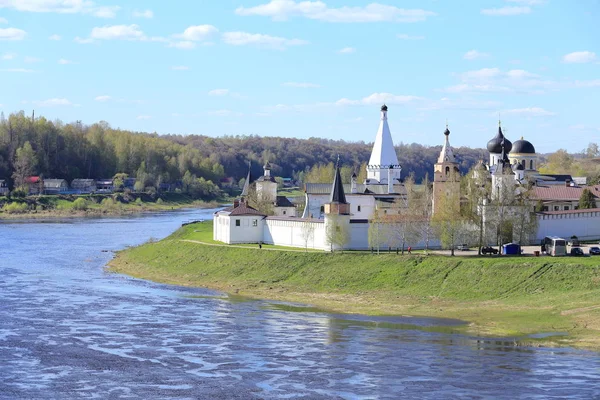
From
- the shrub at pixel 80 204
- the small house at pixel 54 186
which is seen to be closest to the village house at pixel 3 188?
the small house at pixel 54 186

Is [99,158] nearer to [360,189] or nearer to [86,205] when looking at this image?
[86,205]

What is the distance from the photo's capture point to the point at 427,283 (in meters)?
39.3

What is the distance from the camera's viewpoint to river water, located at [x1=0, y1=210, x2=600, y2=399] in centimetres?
2358

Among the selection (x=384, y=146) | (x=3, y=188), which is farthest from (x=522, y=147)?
(x=3, y=188)

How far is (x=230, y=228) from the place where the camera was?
51.8 metres

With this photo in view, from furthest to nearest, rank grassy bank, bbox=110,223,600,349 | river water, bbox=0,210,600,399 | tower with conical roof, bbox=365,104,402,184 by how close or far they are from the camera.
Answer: tower with conical roof, bbox=365,104,402,184
grassy bank, bbox=110,223,600,349
river water, bbox=0,210,600,399

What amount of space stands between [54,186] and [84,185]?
5.31 metres

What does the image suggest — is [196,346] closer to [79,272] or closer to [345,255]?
[345,255]

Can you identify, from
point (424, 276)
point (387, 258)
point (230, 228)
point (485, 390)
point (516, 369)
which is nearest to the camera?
point (485, 390)

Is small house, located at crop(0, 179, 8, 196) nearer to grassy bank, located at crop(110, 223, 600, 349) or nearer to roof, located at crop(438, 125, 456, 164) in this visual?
grassy bank, located at crop(110, 223, 600, 349)

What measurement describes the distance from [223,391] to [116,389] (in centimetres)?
251

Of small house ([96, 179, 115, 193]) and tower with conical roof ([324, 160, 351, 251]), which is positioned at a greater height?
small house ([96, 179, 115, 193])

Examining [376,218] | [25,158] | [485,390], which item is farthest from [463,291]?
[25,158]

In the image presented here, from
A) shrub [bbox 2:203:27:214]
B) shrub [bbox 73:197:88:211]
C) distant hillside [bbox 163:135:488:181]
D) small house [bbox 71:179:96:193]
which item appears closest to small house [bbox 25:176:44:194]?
small house [bbox 71:179:96:193]
